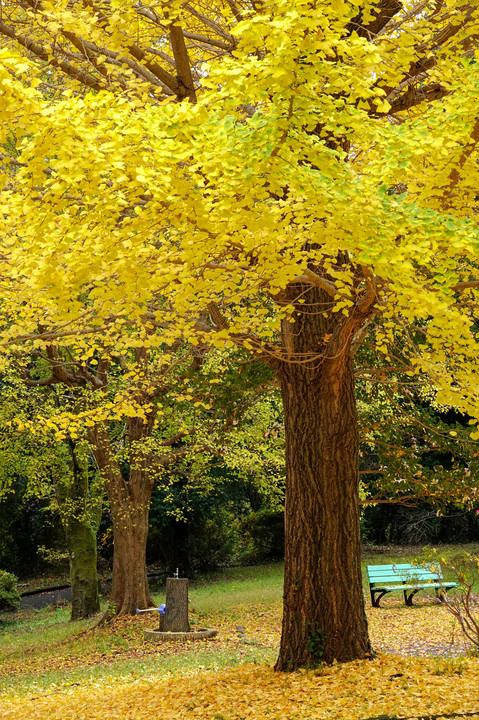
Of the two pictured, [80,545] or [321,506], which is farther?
[80,545]

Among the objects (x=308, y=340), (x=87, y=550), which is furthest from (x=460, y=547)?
(x=308, y=340)

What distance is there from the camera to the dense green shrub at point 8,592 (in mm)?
21500

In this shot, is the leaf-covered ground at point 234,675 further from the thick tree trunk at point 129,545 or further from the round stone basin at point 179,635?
the thick tree trunk at point 129,545

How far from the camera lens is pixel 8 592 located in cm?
2170

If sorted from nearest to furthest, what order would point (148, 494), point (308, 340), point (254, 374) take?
point (308, 340), point (254, 374), point (148, 494)

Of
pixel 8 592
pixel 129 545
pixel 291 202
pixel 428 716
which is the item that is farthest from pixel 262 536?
pixel 291 202

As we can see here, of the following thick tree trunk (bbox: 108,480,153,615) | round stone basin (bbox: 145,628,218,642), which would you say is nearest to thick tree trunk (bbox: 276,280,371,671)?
round stone basin (bbox: 145,628,218,642)

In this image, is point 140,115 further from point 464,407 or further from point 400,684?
point 400,684

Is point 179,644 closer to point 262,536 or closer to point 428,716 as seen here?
Answer: point 428,716

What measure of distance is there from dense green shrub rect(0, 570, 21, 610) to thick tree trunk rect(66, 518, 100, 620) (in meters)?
5.46

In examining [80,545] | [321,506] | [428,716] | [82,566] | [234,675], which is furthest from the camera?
[80,545]

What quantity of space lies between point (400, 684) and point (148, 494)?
9.63m

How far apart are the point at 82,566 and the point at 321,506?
38.0 feet

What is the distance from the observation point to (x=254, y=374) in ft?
30.2
